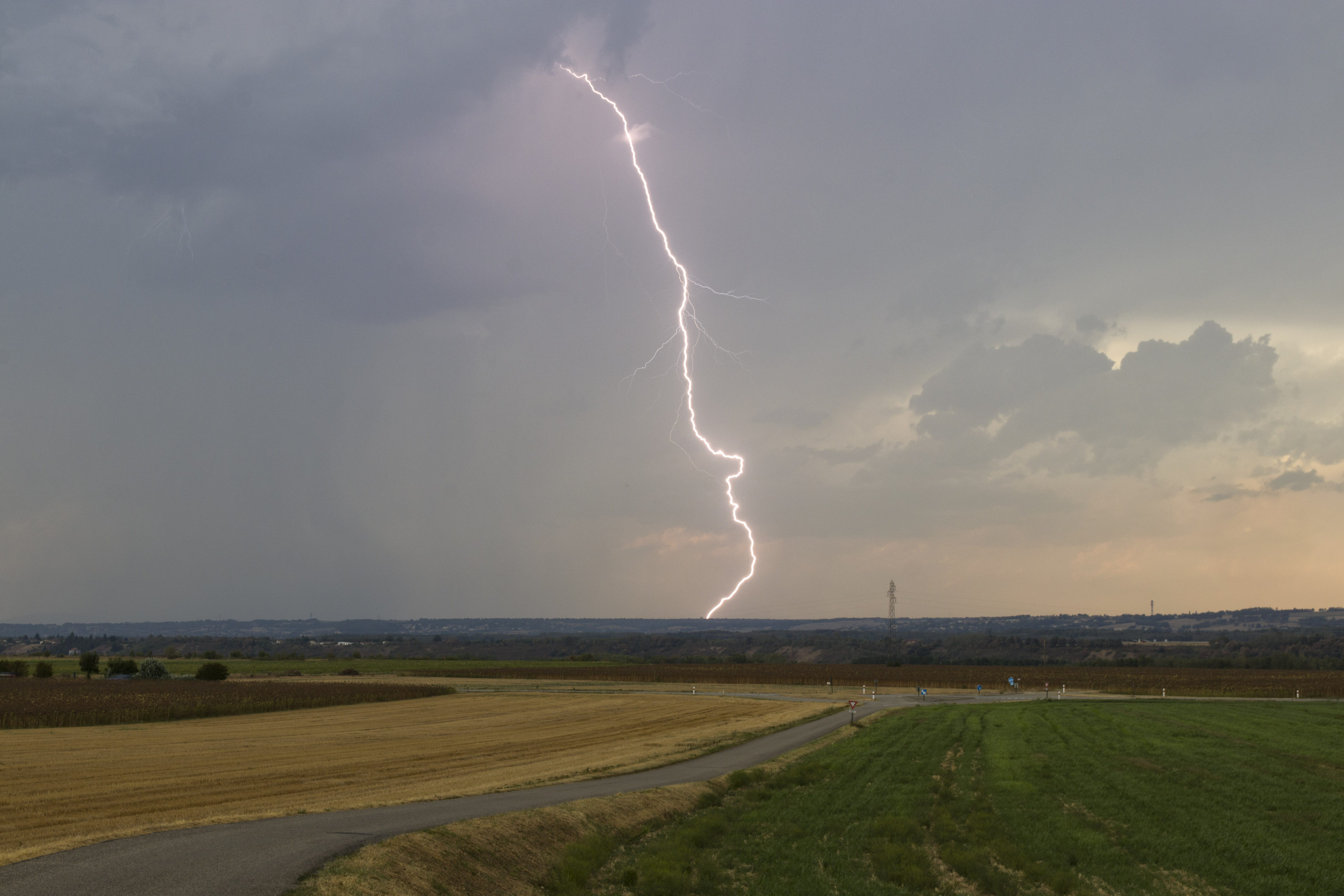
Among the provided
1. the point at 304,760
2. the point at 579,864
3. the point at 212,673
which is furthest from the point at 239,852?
the point at 212,673

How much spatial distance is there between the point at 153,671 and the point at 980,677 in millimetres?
106366

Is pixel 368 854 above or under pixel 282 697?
above

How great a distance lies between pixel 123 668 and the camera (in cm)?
11038

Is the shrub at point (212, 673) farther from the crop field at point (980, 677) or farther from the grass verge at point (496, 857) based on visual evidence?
the grass verge at point (496, 857)

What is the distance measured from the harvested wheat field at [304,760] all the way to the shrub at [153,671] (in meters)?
46.6

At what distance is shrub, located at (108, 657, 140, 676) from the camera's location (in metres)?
109

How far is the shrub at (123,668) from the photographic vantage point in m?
109

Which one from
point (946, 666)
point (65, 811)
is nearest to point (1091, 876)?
point (65, 811)

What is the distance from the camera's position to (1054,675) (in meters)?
124

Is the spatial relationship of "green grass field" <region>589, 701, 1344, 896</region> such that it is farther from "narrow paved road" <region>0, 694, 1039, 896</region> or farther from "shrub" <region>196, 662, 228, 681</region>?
"shrub" <region>196, 662, 228, 681</region>

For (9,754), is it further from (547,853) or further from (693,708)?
(693,708)

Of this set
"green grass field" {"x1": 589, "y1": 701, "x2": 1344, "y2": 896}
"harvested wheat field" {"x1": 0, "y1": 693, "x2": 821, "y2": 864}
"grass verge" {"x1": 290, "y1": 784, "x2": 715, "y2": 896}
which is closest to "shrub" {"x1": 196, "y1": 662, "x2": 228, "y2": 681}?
"harvested wheat field" {"x1": 0, "y1": 693, "x2": 821, "y2": 864}

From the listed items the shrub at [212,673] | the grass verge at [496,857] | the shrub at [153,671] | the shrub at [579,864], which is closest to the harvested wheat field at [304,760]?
the grass verge at [496,857]

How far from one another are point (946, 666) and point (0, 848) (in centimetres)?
15639
